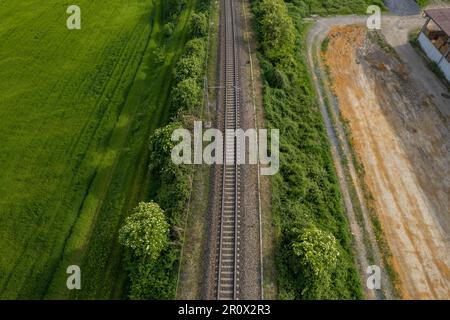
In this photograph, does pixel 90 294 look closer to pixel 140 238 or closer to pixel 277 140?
pixel 140 238

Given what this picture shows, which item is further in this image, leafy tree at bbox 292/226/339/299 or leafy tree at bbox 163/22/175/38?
leafy tree at bbox 163/22/175/38

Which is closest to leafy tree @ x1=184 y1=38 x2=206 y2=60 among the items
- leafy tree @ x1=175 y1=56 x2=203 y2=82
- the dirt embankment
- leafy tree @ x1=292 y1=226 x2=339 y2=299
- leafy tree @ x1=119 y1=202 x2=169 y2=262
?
leafy tree @ x1=175 y1=56 x2=203 y2=82

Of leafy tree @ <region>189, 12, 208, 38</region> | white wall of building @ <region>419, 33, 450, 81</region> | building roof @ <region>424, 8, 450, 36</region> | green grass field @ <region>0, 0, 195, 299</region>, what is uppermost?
building roof @ <region>424, 8, 450, 36</region>

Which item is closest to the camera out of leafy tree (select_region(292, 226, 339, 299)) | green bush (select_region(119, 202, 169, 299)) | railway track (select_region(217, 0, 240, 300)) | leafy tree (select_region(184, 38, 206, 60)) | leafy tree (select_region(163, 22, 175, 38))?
leafy tree (select_region(292, 226, 339, 299))

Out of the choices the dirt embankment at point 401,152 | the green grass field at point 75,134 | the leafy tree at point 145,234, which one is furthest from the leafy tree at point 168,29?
the leafy tree at point 145,234

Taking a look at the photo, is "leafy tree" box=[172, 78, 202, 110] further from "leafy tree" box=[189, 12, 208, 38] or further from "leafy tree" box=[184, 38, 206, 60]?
"leafy tree" box=[189, 12, 208, 38]
